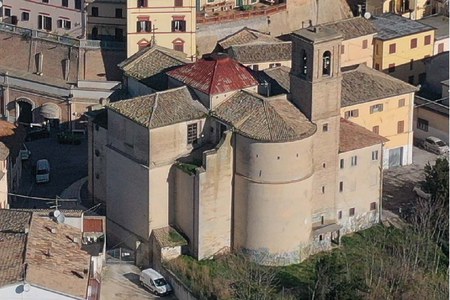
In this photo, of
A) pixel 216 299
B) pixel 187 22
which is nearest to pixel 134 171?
pixel 216 299

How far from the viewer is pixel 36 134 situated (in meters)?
89.8

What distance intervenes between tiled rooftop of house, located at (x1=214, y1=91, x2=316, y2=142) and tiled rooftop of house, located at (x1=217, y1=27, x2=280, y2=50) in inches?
588

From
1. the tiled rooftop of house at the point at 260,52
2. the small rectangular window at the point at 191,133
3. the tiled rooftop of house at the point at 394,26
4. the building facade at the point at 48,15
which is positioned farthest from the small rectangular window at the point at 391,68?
the small rectangular window at the point at 191,133

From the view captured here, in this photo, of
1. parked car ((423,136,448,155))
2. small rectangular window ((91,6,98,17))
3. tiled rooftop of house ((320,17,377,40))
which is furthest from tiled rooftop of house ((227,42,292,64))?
parked car ((423,136,448,155))

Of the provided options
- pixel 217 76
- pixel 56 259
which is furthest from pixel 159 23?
pixel 56 259

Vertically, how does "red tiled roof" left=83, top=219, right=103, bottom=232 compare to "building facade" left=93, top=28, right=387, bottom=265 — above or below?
below

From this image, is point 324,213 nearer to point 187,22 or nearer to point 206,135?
point 206,135

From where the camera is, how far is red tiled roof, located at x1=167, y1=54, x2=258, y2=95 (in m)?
75.5

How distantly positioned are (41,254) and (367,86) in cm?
2227

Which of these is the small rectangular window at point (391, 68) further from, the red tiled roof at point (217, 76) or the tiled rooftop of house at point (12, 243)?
the tiled rooftop of house at point (12, 243)

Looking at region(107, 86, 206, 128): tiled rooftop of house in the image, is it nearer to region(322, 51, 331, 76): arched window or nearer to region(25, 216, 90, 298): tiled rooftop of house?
region(322, 51, 331, 76): arched window

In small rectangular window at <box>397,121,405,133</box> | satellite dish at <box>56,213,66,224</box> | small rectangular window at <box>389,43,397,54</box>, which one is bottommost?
satellite dish at <box>56,213,66,224</box>

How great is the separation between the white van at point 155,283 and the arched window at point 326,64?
11775 millimetres

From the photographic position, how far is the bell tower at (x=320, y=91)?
74.8m
